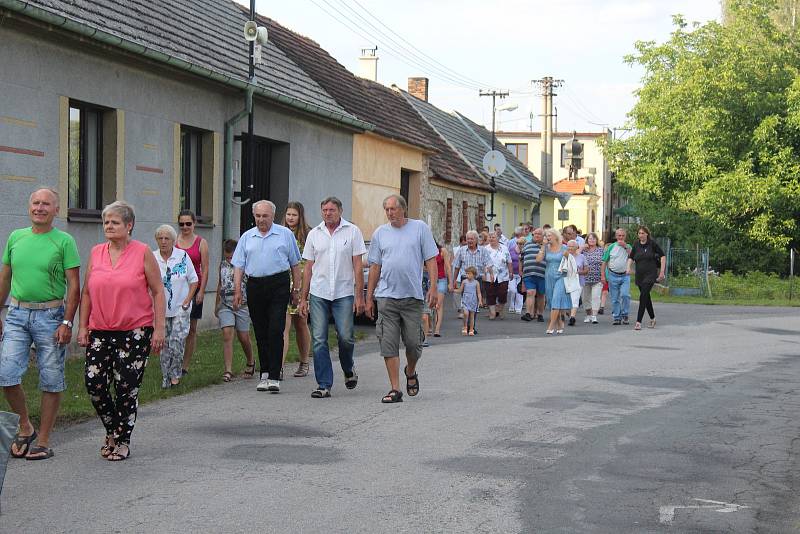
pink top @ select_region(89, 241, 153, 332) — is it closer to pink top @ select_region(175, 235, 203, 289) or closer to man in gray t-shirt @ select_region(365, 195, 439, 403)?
man in gray t-shirt @ select_region(365, 195, 439, 403)

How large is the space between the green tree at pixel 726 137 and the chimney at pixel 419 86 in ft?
38.4

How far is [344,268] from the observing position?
10.8 meters

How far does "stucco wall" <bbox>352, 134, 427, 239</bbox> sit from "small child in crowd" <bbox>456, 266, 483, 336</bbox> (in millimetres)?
7601

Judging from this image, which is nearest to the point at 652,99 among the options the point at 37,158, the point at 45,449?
the point at 37,158

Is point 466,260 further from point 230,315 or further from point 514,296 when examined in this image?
point 230,315

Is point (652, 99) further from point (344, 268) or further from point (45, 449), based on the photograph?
point (45, 449)

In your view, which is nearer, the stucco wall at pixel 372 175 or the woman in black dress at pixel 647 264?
the woman in black dress at pixel 647 264

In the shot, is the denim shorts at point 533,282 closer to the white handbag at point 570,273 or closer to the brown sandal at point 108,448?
the white handbag at point 570,273


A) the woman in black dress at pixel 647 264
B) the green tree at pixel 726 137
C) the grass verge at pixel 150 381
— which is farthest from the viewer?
the green tree at pixel 726 137

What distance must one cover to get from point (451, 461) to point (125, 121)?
9521mm

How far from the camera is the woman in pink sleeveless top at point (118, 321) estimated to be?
291 inches

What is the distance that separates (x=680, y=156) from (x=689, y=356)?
2915cm

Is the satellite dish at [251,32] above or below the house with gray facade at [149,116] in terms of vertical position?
above

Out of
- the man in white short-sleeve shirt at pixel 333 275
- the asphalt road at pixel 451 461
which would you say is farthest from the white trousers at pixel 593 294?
the man in white short-sleeve shirt at pixel 333 275
